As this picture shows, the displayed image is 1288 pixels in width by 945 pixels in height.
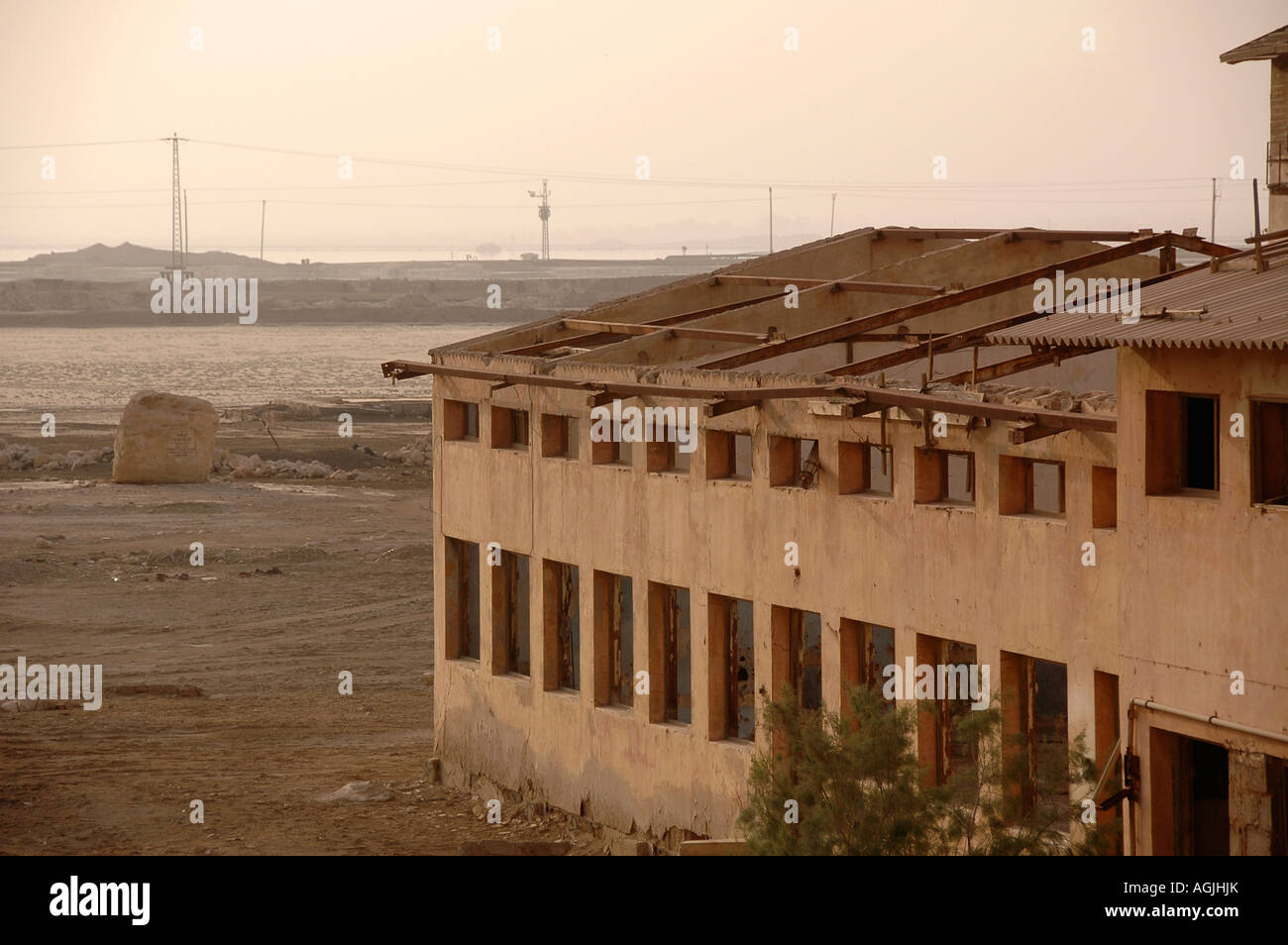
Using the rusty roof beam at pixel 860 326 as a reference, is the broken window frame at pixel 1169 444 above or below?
below

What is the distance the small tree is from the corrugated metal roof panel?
2.93 metres

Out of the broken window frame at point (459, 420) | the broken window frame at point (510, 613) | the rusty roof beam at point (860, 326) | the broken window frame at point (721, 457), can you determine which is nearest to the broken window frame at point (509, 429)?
the broken window frame at point (459, 420)

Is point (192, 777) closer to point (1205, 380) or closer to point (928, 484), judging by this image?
point (928, 484)

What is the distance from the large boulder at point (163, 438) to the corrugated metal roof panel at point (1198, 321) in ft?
140

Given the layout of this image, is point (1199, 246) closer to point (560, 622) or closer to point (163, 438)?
point (560, 622)

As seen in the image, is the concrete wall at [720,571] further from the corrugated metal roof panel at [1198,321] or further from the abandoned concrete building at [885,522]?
the corrugated metal roof panel at [1198,321]

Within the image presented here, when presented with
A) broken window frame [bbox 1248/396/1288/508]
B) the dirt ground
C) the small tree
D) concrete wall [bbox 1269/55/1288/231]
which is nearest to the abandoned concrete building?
broken window frame [bbox 1248/396/1288/508]

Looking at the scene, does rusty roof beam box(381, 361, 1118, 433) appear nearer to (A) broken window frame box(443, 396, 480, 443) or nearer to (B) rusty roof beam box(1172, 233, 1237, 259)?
(A) broken window frame box(443, 396, 480, 443)

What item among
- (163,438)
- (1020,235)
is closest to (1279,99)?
(1020,235)

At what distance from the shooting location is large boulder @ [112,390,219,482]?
5406 centimetres

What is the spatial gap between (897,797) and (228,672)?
19.6 m

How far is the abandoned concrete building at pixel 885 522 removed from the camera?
1321 centimetres

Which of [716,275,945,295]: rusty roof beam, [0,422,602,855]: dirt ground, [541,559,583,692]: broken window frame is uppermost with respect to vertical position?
[716,275,945,295]: rusty roof beam
